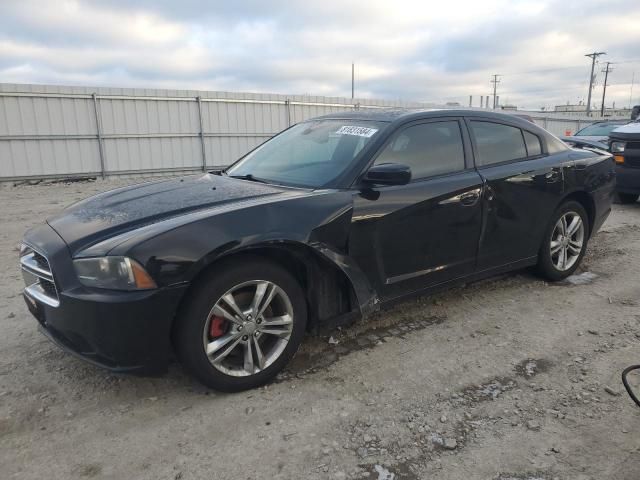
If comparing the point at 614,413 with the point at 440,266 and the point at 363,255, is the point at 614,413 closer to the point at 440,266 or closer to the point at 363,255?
the point at 440,266

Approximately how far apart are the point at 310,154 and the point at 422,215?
3.16 ft

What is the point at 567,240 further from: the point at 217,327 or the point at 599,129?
the point at 599,129

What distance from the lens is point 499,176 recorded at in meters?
4.01

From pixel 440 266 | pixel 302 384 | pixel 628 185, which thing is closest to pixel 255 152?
pixel 440 266

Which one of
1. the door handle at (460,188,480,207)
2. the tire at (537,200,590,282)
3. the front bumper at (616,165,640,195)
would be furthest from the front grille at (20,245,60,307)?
the front bumper at (616,165,640,195)

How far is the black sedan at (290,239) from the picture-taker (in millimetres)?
2572

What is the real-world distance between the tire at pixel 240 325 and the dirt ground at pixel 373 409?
16 cm

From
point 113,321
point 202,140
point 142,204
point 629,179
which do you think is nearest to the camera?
point 113,321

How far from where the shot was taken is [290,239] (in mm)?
2900

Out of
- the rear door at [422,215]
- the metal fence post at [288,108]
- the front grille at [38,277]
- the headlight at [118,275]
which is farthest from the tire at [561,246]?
the metal fence post at [288,108]

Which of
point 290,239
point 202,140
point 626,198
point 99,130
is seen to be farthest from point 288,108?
point 290,239

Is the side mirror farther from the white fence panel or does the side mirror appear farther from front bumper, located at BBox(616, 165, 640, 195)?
the white fence panel

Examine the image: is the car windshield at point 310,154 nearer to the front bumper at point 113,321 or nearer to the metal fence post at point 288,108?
the front bumper at point 113,321

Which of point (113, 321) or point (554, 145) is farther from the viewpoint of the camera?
point (554, 145)
